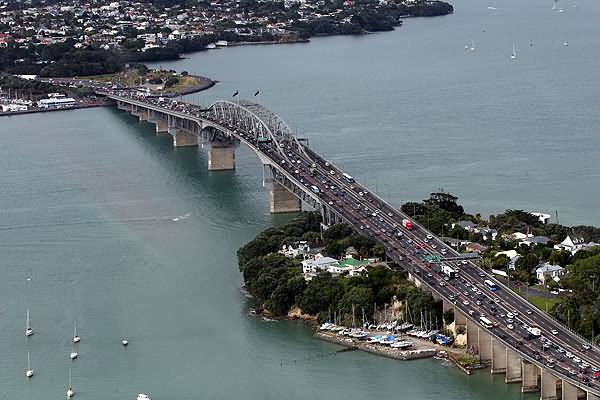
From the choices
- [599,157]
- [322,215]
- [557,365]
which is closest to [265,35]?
[599,157]

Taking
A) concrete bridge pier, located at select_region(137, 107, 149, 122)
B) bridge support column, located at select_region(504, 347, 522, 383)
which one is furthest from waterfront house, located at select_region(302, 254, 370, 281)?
concrete bridge pier, located at select_region(137, 107, 149, 122)

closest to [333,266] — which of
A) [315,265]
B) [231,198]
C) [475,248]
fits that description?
[315,265]

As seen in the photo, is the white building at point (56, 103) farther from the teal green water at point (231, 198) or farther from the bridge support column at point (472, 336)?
the bridge support column at point (472, 336)

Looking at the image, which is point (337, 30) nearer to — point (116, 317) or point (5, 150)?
point (5, 150)

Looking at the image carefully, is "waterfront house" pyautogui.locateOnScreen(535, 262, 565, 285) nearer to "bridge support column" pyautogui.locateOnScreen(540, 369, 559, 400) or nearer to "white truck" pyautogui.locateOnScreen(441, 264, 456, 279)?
"white truck" pyautogui.locateOnScreen(441, 264, 456, 279)

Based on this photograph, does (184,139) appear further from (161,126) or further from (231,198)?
(231,198)

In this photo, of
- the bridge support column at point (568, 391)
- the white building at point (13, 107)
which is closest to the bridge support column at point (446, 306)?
the bridge support column at point (568, 391)
